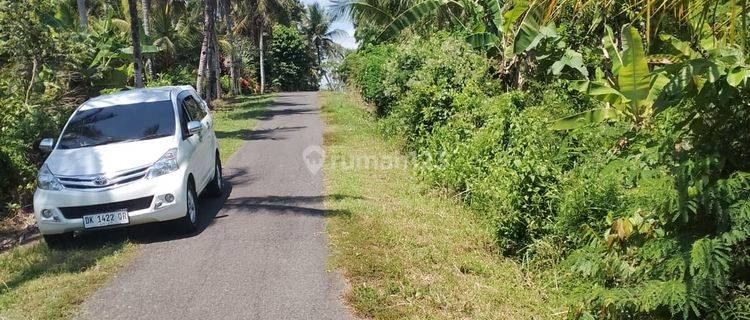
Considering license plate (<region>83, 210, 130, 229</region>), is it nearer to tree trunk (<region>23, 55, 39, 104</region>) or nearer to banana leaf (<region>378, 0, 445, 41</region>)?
banana leaf (<region>378, 0, 445, 41</region>)

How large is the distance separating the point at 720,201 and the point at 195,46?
35.7m

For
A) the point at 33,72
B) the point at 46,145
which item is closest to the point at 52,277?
the point at 46,145

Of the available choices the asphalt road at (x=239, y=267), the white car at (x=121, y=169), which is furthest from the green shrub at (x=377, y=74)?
the white car at (x=121, y=169)

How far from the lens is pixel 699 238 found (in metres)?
3.63

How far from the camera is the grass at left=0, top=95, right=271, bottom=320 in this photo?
5094 millimetres

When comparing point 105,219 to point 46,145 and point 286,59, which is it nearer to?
point 46,145

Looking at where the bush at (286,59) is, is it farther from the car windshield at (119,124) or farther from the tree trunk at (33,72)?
the car windshield at (119,124)

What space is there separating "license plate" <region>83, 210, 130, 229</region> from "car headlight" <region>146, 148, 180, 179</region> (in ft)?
1.73

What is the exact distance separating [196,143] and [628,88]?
5.85 m

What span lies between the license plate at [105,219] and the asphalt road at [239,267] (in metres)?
0.42

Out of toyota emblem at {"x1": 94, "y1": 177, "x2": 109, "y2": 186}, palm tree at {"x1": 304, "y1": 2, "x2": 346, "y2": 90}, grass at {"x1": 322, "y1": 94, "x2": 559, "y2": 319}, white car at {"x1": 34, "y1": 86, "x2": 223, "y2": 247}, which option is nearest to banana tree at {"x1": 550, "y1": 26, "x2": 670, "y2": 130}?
grass at {"x1": 322, "y1": 94, "x2": 559, "y2": 319}

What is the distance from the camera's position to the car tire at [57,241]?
6926 millimetres

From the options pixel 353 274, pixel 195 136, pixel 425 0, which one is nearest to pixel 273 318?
pixel 353 274

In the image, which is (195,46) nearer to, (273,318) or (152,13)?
(152,13)
